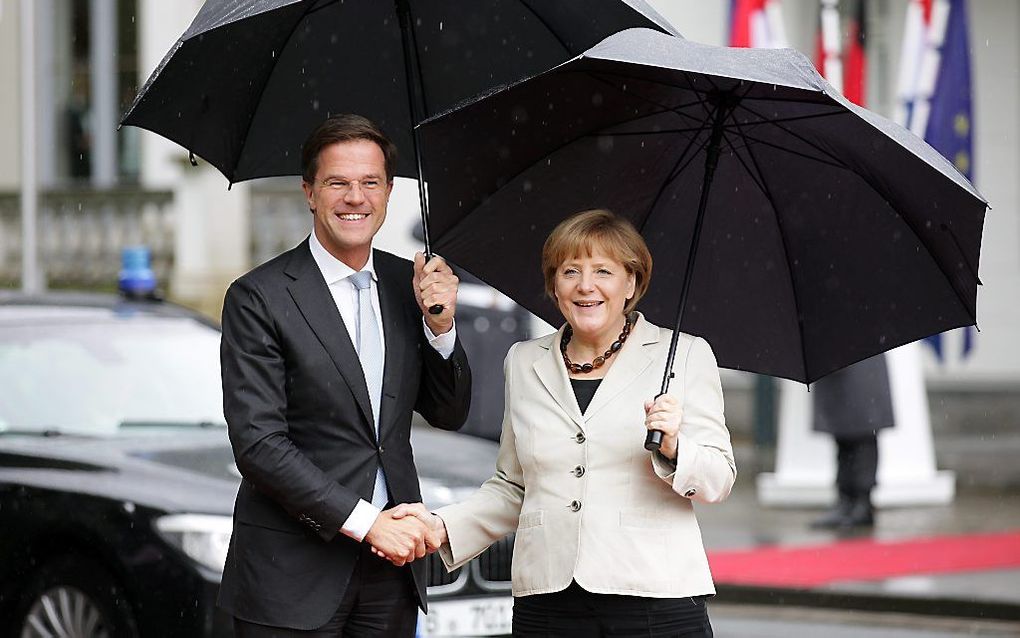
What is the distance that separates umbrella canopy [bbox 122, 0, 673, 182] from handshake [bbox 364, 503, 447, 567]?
3.78 feet

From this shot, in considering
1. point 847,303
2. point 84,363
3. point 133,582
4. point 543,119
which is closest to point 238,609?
point 543,119

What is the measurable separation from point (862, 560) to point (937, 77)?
3.91 m

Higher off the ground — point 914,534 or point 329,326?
point 329,326

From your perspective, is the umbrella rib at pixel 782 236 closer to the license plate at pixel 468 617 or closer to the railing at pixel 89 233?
the license plate at pixel 468 617

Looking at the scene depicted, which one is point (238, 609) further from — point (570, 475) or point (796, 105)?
point (796, 105)

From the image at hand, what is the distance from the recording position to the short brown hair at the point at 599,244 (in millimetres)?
4090

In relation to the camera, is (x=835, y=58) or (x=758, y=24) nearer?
(x=835, y=58)

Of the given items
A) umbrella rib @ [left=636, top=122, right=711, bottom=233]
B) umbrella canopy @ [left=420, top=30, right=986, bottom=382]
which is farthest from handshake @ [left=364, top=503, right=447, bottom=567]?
umbrella rib @ [left=636, top=122, right=711, bottom=233]

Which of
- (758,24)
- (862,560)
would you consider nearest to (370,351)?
(862,560)

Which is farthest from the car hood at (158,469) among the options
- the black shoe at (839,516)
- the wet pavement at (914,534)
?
the black shoe at (839,516)

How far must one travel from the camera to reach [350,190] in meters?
4.19

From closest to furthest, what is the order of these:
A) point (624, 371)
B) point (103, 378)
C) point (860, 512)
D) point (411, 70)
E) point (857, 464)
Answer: point (624, 371)
point (411, 70)
point (103, 378)
point (857, 464)
point (860, 512)

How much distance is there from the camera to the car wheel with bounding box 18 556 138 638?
20.8ft

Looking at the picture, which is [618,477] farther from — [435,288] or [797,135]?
[797,135]
